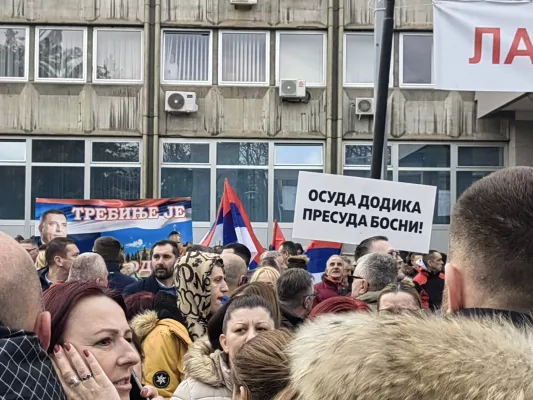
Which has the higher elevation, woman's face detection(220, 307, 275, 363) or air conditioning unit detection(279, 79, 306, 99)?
air conditioning unit detection(279, 79, 306, 99)

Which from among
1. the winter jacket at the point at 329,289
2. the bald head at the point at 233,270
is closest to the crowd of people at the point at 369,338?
the bald head at the point at 233,270

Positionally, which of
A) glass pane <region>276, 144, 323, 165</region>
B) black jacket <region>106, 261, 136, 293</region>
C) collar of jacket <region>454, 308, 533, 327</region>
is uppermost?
glass pane <region>276, 144, 323, 165</region>

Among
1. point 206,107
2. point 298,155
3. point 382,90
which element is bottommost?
point 298,155

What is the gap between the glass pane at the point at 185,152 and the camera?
1875cm

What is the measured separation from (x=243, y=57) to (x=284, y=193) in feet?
11.1

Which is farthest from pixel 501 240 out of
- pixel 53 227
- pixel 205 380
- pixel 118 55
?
pixel 118 55

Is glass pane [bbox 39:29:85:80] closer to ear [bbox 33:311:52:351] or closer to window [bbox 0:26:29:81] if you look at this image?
window [bbox 0:26:29:81]

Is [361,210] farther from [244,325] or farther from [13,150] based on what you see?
[13,150]

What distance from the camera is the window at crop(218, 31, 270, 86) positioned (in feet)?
61.9

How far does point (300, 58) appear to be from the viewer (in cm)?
1900

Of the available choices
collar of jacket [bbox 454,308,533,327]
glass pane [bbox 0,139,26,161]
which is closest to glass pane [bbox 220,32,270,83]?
glass pane [bbox 0,139,26,161]

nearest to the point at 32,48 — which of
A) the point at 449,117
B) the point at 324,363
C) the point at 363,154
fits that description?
the point at 363,154

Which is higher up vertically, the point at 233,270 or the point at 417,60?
the point at 417,60

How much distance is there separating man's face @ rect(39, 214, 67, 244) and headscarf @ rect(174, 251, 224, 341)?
18.6 feet
